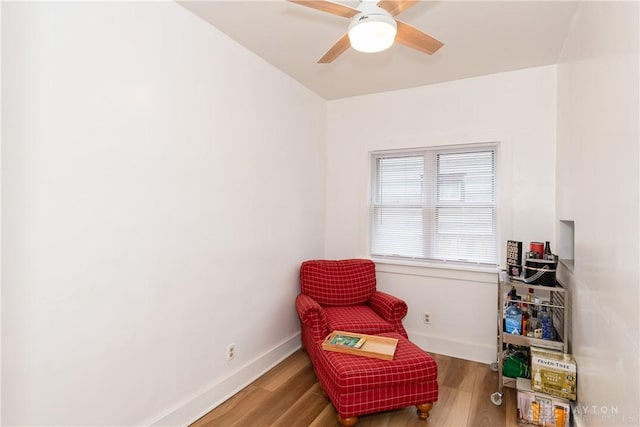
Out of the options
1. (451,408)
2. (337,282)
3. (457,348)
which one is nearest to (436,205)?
(337,282)

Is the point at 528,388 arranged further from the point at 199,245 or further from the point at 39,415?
the point at 39,415

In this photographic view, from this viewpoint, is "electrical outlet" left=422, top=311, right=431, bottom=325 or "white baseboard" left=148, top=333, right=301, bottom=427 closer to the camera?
"white baseboard" left=148, top=333, right=301, bottom=427

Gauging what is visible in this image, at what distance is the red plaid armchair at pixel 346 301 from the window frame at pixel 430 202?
50cm

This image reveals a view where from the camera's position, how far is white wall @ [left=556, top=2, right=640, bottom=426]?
1247mm

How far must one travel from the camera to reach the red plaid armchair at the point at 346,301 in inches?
107

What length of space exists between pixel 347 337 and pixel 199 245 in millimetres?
1265

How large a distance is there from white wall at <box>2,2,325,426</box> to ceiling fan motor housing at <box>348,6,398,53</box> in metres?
1.18

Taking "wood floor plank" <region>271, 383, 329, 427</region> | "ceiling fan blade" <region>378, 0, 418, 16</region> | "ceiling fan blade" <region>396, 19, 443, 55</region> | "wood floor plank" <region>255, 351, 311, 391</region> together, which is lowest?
"wood floor plank" <region>255, 351, 311, 391</region>

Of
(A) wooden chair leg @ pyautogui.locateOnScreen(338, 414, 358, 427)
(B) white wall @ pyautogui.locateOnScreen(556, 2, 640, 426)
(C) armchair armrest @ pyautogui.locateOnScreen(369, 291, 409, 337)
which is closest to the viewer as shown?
(B) white wall @ pyautogui.locateOnScreen(556, 2, 640, 426)

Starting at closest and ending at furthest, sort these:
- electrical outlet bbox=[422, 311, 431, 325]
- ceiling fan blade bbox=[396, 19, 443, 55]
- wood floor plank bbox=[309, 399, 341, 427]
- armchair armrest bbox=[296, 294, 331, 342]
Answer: ceiling fan blade bbox=[396, 19, 443, 55]
wood floor plank bbox=[309, 399, 341, 427]
armchair armrest bbox=[296, 294, 331, 342]
electrical outlet bbox=[422, 311, 431, 325]

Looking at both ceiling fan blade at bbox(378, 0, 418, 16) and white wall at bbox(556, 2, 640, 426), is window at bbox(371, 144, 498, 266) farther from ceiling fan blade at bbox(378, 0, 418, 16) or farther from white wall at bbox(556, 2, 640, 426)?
ceiling fan blade at bbox(378, 0, 418, 16)

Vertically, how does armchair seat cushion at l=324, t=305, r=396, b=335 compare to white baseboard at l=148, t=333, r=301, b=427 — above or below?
above

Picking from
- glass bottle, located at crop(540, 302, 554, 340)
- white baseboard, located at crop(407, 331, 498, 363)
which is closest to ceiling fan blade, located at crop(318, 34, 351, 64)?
glass bottle, located at crop(540, 302, 554, 340)

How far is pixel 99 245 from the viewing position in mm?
1699
